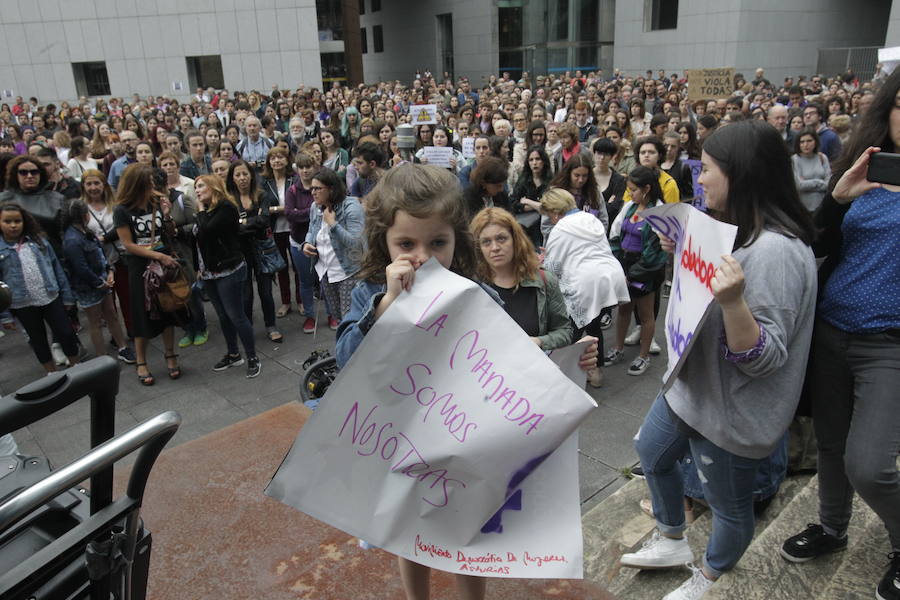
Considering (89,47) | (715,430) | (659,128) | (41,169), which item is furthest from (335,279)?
(89,47)

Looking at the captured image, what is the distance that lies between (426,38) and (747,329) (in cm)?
4152

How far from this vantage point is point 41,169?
20.2 feet

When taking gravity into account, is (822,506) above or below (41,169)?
below

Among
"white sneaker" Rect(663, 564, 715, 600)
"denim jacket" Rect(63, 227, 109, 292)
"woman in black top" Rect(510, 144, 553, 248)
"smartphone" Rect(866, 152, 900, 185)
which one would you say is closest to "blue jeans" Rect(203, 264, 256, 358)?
"denim jacket" Rect(63, 227, 109, 292)

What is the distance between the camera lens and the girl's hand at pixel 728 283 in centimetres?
177

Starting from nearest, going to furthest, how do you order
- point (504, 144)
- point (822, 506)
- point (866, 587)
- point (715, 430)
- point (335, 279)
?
point (715, 430) < point (866, 587) < point (822, 506) < point (335, 279) < point (504, 144)

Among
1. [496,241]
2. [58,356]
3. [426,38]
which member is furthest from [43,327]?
[426,38]

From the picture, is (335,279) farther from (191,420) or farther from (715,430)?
(715,430)

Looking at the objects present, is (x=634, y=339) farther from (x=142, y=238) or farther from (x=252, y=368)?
(x=142, y=238)

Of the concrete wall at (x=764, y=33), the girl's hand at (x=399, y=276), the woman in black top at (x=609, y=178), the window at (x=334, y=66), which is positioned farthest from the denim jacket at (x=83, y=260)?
the window at (x=334, y=66)

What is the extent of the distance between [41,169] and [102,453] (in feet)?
20.3

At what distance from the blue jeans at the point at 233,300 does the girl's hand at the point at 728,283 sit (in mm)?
4651

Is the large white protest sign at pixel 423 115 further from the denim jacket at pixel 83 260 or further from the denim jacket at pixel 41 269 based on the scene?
the denim jacket at pixel 41 269

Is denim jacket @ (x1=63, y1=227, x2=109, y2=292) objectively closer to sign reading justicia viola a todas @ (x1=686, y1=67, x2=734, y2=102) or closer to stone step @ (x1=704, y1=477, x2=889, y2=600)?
stone step @ (x1=704, y1=477, x2=889, y2=600)
